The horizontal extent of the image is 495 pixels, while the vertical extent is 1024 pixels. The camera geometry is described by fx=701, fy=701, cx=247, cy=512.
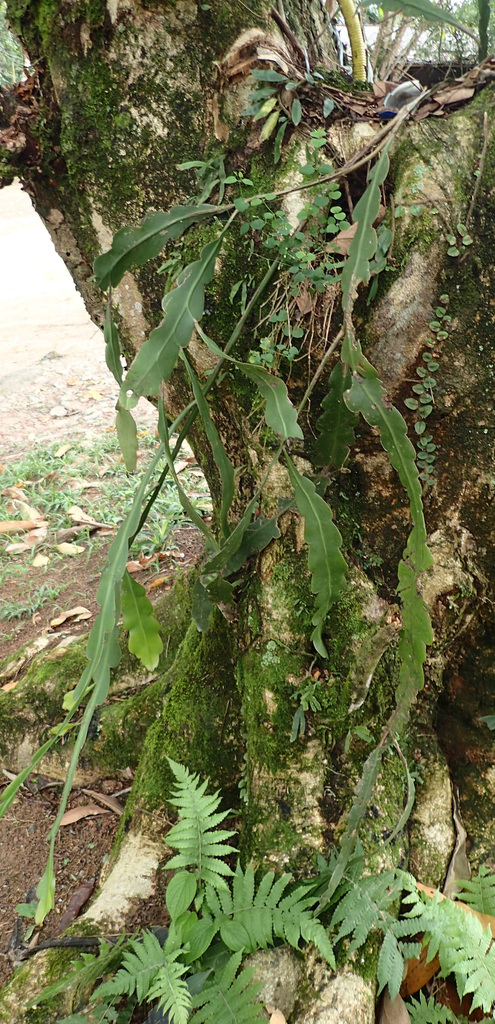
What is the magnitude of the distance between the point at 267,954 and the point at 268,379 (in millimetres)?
1268

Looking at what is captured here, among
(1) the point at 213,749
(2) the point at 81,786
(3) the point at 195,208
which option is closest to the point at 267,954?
(1) the point at 213,749

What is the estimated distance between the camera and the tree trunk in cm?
160

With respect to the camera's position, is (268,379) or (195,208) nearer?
(268,379)

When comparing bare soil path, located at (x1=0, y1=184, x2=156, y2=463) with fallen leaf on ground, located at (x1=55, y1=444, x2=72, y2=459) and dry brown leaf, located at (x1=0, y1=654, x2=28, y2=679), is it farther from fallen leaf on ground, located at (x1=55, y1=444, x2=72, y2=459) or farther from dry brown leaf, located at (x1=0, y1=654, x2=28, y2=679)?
dry brown leaf, located at (x1=0, y1=654, x2=28, y2=679)

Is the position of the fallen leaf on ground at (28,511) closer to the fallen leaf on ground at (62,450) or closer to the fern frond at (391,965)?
the fallen leaf on ground at (62,450)

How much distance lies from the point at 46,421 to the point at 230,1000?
4718mm

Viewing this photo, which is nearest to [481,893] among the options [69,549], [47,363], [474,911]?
[474,911]

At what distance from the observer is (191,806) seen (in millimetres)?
1687

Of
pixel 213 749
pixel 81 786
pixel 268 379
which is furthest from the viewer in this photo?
pixel 81 786

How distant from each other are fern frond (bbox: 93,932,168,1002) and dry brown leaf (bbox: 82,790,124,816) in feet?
3.18

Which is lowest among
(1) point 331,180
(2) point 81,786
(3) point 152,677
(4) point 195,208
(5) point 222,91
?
(2) point 81,786

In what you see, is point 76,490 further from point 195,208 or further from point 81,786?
point 195,208

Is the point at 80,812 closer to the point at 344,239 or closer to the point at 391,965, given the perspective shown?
the point at 391,965

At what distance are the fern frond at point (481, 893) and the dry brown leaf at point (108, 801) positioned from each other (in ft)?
4.14
